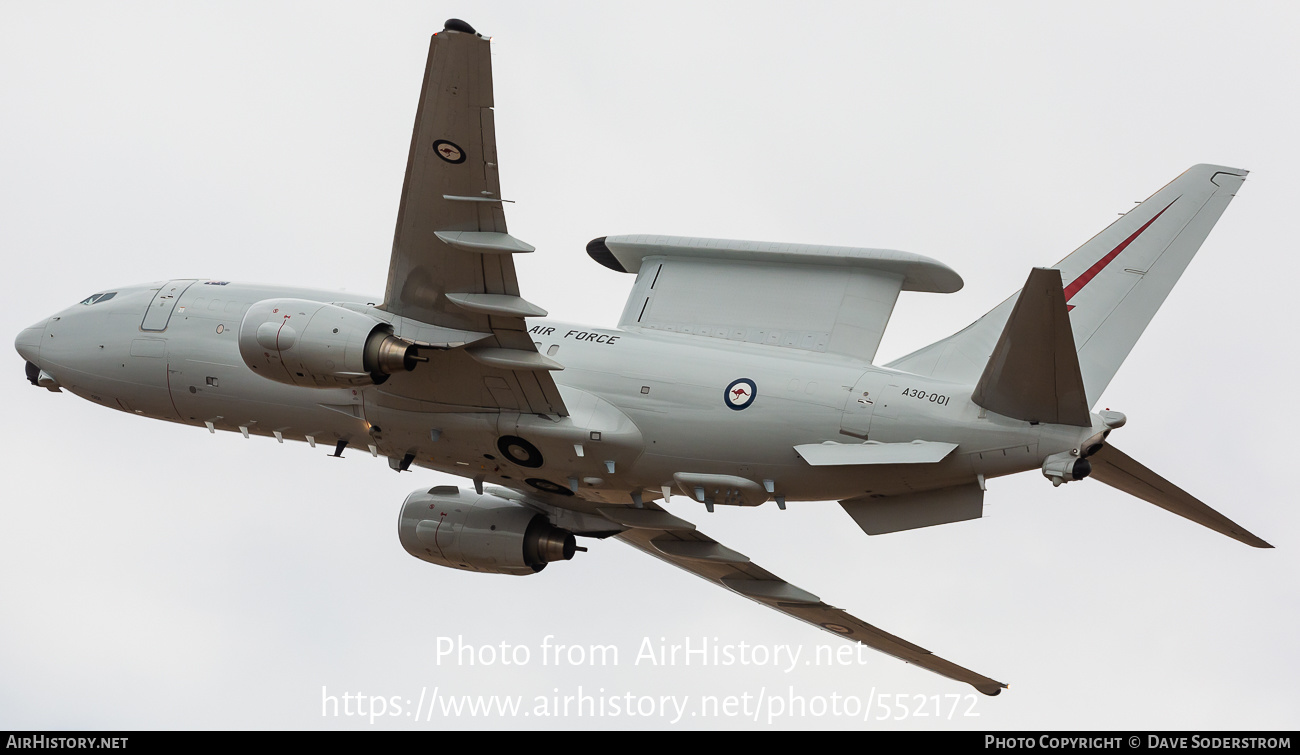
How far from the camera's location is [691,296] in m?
25.7

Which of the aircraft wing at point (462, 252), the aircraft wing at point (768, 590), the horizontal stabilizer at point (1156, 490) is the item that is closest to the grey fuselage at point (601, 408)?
the aircraft wing at point (462, 252)

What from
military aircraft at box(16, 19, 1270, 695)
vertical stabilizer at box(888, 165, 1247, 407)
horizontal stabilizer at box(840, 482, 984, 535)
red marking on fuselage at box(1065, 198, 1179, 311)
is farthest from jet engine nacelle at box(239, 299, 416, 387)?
red marking on fuselage at box(1065, 198, 1179, 311)

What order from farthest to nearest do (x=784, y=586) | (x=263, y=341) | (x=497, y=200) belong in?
(x=784, y=586), (x=263, y=341), (x=497, y=200)

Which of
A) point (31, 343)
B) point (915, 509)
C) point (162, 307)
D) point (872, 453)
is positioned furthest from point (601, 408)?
point (31, 343)

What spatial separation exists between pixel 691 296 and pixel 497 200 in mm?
5423

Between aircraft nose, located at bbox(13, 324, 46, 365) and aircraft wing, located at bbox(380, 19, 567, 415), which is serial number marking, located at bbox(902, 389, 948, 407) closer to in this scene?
aircraft wing, located at bbox(380, 19, 567, 415)

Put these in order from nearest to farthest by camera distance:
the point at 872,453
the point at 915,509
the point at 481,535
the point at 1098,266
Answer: the point at 872,453
the point at 915,509
the point at 1098,266
the point at 481,535

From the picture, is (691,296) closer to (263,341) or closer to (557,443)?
(557,443)

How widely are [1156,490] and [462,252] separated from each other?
35.9ft

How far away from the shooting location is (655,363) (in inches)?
957

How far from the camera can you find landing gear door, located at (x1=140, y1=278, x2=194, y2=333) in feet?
88.7

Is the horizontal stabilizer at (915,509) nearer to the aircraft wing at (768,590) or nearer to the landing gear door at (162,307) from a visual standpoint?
the aircraft wing at (768,590)

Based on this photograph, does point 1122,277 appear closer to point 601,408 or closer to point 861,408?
point 861,408

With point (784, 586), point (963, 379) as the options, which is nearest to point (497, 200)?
point (963, 379)
